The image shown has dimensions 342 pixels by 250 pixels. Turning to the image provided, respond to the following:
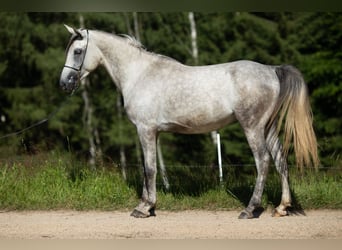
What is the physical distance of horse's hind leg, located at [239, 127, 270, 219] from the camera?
5.90 meters

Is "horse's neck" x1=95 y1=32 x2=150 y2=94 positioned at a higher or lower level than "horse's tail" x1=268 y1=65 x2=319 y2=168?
higher

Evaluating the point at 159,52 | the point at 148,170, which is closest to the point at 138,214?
the point at 148,170

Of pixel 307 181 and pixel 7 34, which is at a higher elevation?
pixel 7 34

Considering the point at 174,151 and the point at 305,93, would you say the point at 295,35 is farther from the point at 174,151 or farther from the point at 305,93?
the point at 305,93

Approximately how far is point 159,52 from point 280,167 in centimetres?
1276

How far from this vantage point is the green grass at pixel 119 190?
6.59m

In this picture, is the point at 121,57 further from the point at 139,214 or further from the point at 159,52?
the point at 159,52

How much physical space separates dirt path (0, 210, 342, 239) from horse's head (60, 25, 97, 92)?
5.19ft

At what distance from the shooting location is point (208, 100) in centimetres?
593

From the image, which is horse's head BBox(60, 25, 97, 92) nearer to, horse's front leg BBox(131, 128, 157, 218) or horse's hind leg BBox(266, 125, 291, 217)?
horse's front leg BBox(131, 128, 157, 218)

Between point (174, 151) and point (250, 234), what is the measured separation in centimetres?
1292

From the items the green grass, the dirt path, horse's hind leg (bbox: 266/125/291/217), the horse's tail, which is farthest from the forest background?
the horse's tail

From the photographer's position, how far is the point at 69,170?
24.0 ft

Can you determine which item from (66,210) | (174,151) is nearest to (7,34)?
(174,151)
